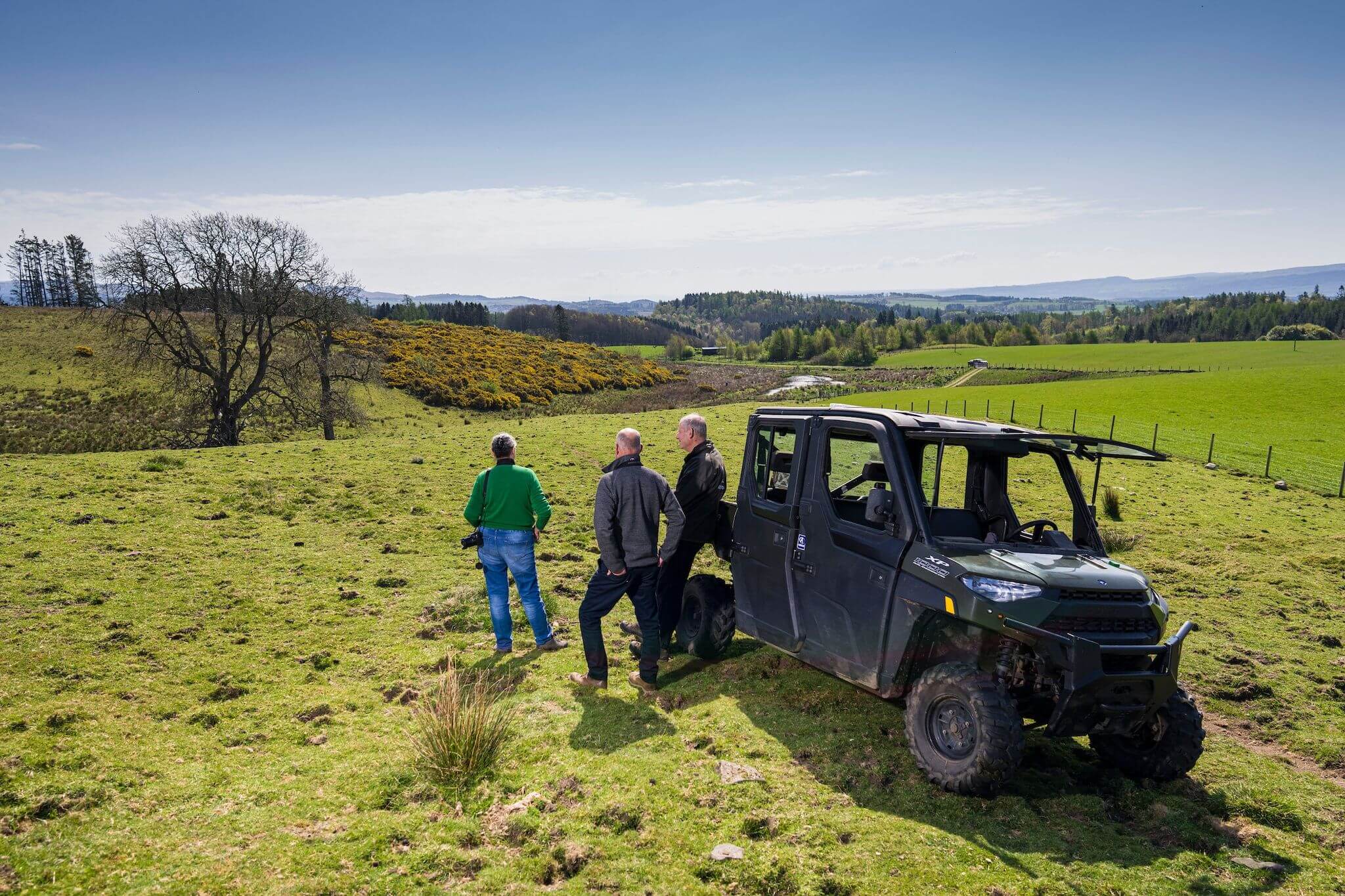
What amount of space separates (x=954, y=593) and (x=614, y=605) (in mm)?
3433

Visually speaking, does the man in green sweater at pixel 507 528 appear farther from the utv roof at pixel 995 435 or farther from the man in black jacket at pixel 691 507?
the utv roof at pixel 995 435

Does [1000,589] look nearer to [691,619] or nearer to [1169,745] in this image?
[1169,745]

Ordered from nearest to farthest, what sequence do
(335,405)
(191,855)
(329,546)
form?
(191,855) → (329,546) → (335,405)

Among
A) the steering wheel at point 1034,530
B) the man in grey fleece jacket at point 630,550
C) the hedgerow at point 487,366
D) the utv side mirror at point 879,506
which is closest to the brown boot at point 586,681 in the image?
the man in grey fleece jacket at point 630,550

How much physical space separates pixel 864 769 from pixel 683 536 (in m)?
3.20

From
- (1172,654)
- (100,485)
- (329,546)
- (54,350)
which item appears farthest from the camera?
(54,350)

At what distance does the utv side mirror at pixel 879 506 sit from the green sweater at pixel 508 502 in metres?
3.66

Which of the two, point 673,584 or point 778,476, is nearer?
point 778,476

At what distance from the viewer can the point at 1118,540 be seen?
49.1 feet

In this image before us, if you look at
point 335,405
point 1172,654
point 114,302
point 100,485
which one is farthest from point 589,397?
point 1172,654

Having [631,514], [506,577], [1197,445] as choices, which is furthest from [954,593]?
[1197,445]

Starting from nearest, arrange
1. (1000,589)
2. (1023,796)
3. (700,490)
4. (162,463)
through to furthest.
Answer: (1000,589) → (1023,796) → (700,490) → (162,463)

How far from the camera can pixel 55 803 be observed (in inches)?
194

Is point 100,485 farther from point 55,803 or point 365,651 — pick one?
point 55,803
